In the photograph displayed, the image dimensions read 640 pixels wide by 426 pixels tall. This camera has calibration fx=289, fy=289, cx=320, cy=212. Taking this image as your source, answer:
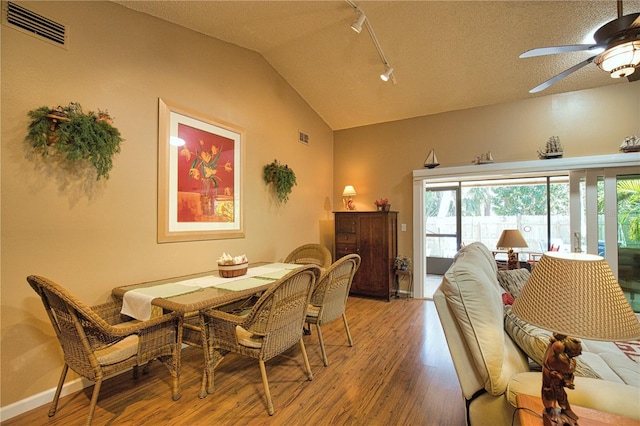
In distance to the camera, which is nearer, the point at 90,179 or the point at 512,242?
the point at 90,179

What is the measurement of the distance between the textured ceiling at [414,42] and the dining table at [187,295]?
8.09ft

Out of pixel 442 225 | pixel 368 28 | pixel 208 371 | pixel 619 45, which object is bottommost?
pixel 208 371

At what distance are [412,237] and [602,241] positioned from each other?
2.43 metres

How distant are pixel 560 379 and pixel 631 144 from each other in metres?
4.26

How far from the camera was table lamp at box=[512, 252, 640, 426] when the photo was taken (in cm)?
87

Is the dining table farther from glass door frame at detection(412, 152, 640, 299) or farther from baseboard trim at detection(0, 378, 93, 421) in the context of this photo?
glass door frame at detection(412, 152, 640, 299)

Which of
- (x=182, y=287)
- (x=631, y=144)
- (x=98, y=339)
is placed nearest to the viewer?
(x=98, y=339)

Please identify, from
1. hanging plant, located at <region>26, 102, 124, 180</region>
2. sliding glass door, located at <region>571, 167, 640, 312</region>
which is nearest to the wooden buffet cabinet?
sliding glass door, located at <region>571, 167, 640, 312</region>

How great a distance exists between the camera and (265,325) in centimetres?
196

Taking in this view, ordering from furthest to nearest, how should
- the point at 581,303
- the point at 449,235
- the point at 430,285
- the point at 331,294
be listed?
the point at 449,235 < the point at 430,285 < the point at 331,294 < the point at 581,303

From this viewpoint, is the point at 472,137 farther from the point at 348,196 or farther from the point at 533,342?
the point at 533,342

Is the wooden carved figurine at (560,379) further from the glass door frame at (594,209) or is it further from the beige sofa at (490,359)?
the glass door frame at (594,209)

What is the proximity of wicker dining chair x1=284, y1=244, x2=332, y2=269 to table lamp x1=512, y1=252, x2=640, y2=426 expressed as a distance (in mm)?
2723

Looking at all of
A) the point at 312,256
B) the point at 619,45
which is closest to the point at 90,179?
the point at 312,256
